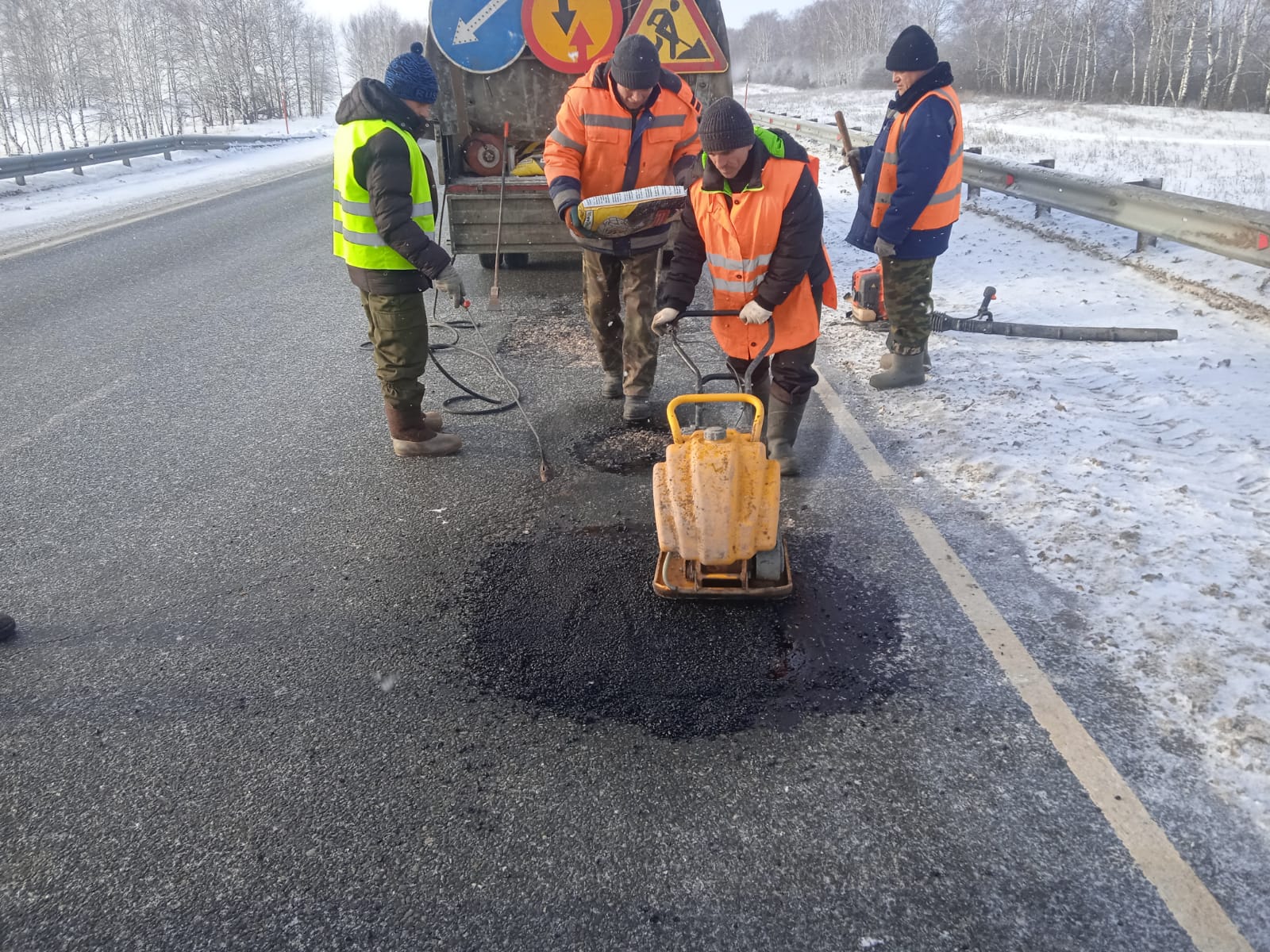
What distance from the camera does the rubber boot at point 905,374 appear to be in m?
5.03

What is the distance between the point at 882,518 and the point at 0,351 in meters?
6.55

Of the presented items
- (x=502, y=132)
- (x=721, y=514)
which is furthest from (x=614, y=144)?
(x=502, y=132)

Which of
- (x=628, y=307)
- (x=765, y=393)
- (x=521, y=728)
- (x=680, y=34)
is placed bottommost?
(x=521, y=728)

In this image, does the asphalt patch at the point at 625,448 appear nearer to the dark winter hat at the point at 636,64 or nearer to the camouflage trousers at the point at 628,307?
the camouflage trousers at the point at 628,307

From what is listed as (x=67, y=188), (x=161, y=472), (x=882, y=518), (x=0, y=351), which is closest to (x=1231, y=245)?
(x=882, y=518)

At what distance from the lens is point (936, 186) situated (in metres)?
4.64

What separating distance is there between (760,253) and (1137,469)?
1.99 m

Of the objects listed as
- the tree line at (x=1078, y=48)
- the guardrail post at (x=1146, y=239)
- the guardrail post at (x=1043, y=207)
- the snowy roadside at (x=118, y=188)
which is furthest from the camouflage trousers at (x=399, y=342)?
the tree line at (x=1078, y=48)

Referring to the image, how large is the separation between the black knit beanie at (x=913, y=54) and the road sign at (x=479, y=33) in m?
3.86

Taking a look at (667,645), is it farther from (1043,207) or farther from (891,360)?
(1043,207)

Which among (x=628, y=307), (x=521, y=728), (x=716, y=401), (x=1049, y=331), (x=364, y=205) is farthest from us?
(x=1049, y=331)

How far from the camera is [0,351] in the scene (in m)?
6.19

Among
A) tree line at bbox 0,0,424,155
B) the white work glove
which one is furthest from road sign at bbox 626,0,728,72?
tree line at bbox 0,0,424,155

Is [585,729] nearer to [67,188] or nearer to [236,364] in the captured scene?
[236,364]
